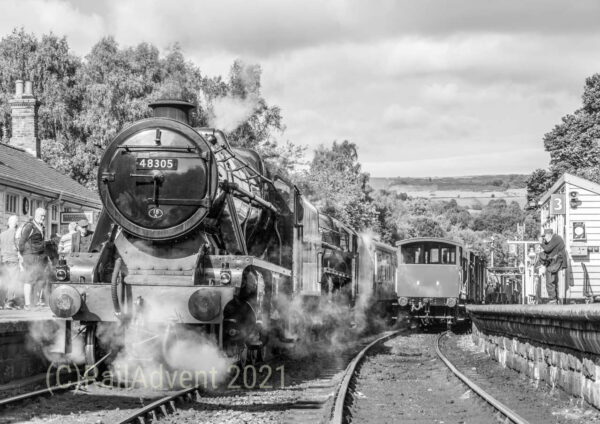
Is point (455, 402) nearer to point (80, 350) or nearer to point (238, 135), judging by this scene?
point (80, 350)

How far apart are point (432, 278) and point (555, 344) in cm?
1497

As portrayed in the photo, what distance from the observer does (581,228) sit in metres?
19.7

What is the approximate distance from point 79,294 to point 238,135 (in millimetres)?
29322

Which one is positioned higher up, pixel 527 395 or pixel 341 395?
pixel 341 395

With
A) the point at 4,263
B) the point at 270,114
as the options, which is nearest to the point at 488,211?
the point at 270,114

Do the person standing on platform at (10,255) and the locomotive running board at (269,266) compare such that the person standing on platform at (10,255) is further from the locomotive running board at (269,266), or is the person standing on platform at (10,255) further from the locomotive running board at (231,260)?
the locomotive running board at (231,260)

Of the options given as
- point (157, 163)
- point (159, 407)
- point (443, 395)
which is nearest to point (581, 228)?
point (443, 395)

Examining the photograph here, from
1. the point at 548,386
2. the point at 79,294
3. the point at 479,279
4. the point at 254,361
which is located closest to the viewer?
the point at 79,294

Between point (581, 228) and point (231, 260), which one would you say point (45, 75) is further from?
point (231, 260)

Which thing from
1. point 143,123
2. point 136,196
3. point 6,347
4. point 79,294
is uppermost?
point 143,123

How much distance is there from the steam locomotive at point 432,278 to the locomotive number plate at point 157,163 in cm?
1619

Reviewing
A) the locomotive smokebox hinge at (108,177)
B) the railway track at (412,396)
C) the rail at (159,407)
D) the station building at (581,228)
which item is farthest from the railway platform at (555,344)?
the station building at (581,228)

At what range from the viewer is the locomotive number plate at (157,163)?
9.33 m

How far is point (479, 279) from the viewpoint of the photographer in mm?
31781
